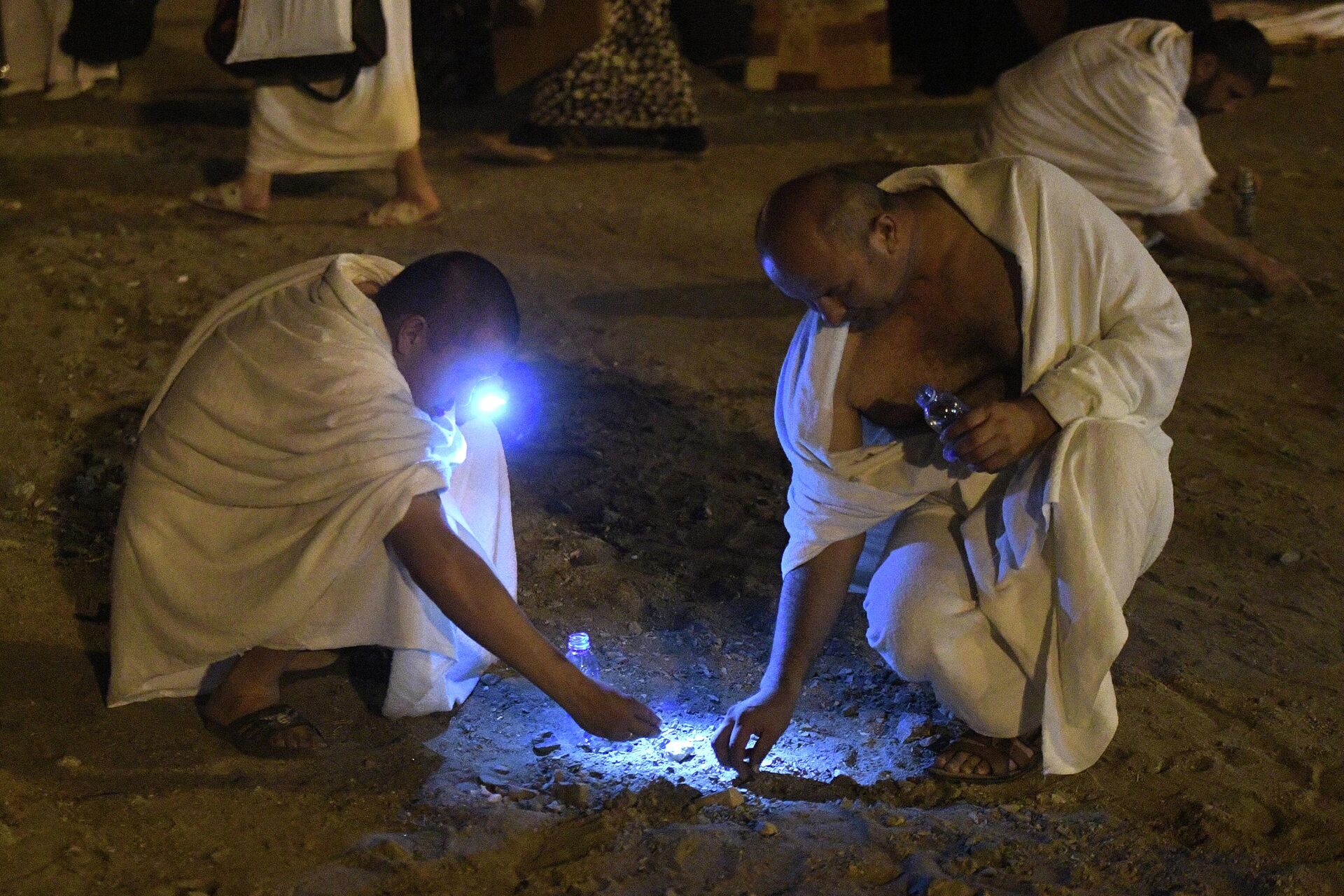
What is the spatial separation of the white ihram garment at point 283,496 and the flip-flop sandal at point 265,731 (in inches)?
5.8

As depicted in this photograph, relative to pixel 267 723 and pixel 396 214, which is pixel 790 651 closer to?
pixel 267 723

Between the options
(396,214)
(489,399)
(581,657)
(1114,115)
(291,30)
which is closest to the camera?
(489,399)

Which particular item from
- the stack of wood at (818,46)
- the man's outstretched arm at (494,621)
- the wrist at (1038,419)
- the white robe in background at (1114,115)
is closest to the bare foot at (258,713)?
the man's outstretched arm at (494,621)

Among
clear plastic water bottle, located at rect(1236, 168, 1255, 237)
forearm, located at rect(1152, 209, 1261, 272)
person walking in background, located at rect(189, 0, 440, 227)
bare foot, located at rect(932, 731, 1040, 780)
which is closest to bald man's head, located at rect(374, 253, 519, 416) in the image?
bare foot, located at rect(932, 731, 1040, 780)

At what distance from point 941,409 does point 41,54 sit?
21.5 ft

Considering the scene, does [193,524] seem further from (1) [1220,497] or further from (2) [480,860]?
(1) [1220,497]

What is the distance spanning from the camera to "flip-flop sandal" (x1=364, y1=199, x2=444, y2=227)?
18.4ft

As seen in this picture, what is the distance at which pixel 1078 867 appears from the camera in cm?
233

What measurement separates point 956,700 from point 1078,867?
420 mm

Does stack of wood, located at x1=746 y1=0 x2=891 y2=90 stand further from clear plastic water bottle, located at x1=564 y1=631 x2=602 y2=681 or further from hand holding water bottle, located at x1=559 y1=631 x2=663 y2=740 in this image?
hand holding water bottle, located at x1=559 y1=631 x2=663 y2=740

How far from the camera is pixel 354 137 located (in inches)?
216

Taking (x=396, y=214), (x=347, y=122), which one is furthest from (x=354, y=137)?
(x=396, y=214)

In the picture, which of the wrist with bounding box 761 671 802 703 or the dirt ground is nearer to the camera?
the dirt ground

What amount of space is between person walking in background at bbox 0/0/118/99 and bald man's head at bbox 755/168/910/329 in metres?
6.05
